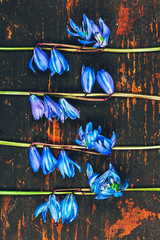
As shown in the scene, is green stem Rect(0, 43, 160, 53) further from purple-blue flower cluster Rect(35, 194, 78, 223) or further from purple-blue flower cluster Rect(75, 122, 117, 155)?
purple-blue flower cluster Rect(35, 194, 78, 223)

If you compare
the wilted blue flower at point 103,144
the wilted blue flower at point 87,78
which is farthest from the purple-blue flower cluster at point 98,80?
the wilted blue flower at point 103,144

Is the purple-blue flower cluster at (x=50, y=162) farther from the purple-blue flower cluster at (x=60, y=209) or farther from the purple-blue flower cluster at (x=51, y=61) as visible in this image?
the purple-blue flower cluster at (x=51, y=61)

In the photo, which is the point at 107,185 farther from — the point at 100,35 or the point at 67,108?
the point at 100,35

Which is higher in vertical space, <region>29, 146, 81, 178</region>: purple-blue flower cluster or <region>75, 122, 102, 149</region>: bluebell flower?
<region>75, 122, 102, 149</region>: bluebell flower

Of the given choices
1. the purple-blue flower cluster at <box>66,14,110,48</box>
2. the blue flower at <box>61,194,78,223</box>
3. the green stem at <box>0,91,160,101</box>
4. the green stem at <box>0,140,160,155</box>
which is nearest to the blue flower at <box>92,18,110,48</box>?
the purple-blue flower cluster at <box>66,14,110,48</box>

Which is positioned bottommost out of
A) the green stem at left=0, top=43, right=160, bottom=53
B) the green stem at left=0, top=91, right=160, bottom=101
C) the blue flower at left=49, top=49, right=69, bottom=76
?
the green stem at left=0, top=91, right=160, bottom=101

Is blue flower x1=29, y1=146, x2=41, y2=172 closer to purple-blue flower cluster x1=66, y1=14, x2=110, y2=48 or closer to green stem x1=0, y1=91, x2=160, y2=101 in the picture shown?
green stem x1=0, y1=91, x2=160, y2=101

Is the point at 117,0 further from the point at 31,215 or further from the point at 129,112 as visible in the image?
the point at 31,215

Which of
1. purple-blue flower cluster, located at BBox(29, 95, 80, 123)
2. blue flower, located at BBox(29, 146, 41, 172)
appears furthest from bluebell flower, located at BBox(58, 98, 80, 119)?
blue flower, located at BBox(29, 146, 41, 172)
